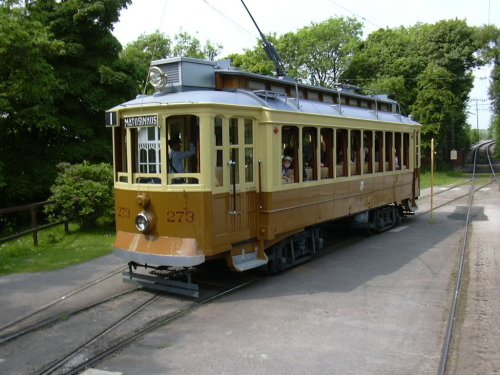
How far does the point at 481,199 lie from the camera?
23.0 meters

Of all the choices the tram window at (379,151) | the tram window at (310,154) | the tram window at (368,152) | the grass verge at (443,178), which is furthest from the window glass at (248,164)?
the grass verge at (443,178)

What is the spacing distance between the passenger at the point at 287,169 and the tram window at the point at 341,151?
84.6 inches

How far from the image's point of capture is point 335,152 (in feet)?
36.3

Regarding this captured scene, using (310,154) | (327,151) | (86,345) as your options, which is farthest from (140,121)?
(327,151)

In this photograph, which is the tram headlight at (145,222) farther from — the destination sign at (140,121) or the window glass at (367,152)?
the window glass at (367,152)

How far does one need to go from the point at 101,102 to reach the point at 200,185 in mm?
12940

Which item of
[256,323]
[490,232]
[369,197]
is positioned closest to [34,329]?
[256,323]

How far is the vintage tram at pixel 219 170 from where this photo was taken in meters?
7.74

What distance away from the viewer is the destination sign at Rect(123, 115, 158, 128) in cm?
788

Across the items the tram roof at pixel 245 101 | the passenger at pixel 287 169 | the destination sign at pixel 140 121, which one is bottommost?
the passenger at pixel 287 169

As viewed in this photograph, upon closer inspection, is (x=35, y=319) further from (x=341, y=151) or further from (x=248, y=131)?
(x=341, y=151)

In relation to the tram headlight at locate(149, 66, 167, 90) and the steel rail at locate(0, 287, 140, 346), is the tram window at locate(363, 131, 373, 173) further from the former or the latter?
the steel rail at locate(0, 287, 140, 346)

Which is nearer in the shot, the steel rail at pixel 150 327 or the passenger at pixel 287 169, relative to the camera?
the steel rail at pixel 150 327

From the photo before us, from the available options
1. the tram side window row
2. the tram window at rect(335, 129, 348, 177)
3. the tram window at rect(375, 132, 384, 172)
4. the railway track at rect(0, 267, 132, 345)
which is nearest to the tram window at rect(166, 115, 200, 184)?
the tram side window row
